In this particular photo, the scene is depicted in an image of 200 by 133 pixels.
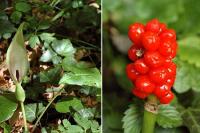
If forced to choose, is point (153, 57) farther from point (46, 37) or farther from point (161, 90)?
point (46, 37)

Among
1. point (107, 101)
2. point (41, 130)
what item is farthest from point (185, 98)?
point (41, 130)

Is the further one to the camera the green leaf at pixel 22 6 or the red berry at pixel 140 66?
the green leaf at pixel 22 6

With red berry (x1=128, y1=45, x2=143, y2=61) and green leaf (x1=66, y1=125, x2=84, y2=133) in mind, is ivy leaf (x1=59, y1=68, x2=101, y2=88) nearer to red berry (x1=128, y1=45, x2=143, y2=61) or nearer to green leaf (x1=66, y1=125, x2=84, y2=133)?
green leaf (x1=66, y1=125, x2=84, y2=133)

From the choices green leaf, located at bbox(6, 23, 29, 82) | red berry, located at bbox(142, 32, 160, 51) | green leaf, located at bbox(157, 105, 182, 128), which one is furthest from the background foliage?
red berry, located at bbox(142, 32, 160, 51)

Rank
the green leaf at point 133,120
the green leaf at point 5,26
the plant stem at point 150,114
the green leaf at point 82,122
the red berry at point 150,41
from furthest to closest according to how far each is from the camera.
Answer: the green leaf at point 5,26 → the green leaf at point 82,122 → the green leaf at point 133,120 → the plant stem at point 150,114 → the red berry at point 150,41

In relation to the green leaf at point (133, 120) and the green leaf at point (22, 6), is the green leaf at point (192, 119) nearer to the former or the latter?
the green leaf at point (133, 120)

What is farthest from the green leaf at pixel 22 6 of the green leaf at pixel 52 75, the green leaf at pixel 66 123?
the green leaf at pixel 66 123
